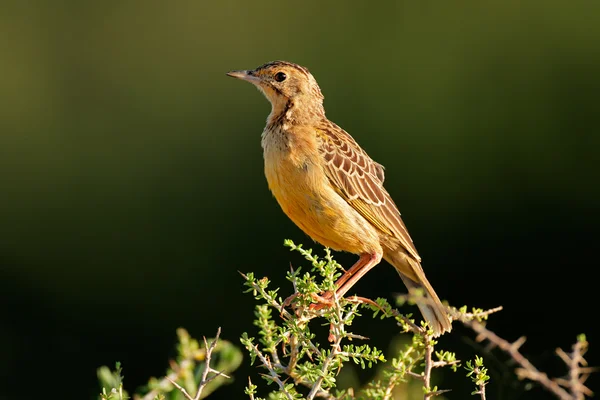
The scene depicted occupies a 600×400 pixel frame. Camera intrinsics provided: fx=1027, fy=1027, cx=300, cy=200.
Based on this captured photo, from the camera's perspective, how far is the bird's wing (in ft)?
20.6

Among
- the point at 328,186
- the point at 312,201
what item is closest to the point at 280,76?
the point at 328,186

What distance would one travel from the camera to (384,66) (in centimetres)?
1842

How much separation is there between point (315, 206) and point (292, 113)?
3.07 ft

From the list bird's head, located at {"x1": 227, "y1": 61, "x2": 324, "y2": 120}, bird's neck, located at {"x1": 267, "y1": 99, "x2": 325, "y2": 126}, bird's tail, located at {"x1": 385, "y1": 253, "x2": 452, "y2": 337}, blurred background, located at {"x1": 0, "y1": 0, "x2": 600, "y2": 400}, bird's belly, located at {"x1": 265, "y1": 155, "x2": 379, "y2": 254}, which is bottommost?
blurred background, located at {"x1": 0, "y1": 0, "x2": 600, "y2": 400}

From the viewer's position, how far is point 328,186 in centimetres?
609

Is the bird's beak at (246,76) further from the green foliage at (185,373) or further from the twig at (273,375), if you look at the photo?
the twig at (273,375)

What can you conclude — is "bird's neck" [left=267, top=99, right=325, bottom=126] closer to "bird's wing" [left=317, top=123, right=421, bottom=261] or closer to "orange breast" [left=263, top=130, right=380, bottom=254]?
"bird's wing" [left=317, top=123, right=421, bottom=261]

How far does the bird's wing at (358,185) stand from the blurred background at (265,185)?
261 inches

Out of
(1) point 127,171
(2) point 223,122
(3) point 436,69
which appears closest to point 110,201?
(1) point 127,171

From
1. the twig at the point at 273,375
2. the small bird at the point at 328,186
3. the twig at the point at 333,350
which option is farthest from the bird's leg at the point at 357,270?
the twig at the point at 273,375

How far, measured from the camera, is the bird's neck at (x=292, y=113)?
650cm

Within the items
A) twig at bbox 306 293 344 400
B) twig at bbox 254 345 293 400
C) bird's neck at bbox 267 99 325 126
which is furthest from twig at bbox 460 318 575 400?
bird's neck at bbox 267 99 325 126

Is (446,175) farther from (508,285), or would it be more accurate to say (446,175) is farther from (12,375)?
(12,375)

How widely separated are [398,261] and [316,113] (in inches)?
45.3
